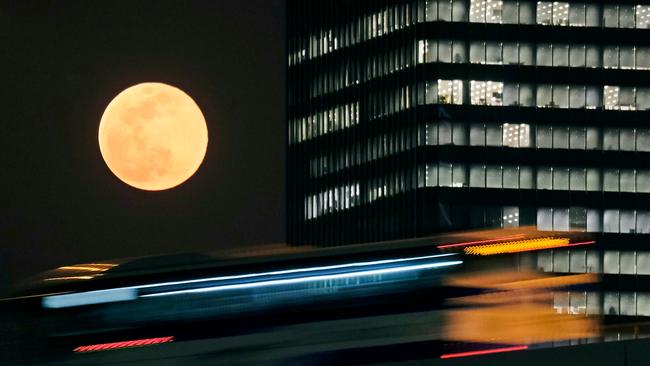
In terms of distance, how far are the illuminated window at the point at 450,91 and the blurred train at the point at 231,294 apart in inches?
4165

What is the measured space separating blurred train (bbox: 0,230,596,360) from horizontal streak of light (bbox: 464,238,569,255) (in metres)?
0.05

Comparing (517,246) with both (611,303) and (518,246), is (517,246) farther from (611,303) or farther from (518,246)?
(611,303)

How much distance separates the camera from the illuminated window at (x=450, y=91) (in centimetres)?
13312

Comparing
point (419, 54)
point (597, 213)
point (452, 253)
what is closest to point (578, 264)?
point (597, 213)

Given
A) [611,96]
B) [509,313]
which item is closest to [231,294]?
[509,313]

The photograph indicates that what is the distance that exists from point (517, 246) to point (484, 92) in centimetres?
10617

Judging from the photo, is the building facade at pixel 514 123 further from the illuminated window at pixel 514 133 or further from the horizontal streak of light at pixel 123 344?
the horizontal streak of light at pixel 123 344

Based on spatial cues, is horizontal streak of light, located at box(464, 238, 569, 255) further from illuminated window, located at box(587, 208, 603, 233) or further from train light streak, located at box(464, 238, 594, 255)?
illuminated window, located at box(587, 208, 603, 233)

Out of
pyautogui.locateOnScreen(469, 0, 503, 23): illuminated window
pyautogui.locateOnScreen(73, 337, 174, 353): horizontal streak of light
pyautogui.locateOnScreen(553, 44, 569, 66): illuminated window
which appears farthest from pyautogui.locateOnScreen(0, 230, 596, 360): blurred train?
pyautogui.locateOnScreen(553, 44, 569, 66): illuminated window

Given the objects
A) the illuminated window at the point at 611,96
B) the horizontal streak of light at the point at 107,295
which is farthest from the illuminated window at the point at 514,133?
the horizontal streak of light at the point at 107,295

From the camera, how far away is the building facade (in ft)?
438

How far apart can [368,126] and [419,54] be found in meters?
9.76

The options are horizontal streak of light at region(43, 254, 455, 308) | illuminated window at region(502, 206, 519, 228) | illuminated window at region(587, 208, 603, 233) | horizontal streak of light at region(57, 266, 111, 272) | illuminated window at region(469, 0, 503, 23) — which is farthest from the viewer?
illuminated window at region(587, 208, 603, 233)

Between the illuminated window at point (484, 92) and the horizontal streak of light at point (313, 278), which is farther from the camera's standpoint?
the illuminated window at point (484, 92)
